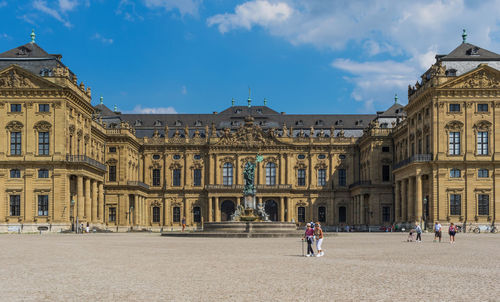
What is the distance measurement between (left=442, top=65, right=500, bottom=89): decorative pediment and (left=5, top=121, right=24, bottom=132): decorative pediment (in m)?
40.9

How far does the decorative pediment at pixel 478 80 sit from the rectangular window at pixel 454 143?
4685mm

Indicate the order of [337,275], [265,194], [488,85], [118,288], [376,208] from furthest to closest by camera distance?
1. [265,194]
2. [376,208]
3. [488,85]
4. [337,275]
5. [118,288]

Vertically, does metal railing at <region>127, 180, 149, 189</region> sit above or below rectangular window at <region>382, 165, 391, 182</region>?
below

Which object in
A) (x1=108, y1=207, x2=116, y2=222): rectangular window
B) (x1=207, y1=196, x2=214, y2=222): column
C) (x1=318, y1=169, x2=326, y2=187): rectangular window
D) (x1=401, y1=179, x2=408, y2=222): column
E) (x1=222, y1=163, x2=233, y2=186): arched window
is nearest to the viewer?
(x1=401, y1=179, x2=408, y2=222): column

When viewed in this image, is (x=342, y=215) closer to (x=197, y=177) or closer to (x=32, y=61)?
(x=197, y=177)

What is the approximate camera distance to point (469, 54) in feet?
224

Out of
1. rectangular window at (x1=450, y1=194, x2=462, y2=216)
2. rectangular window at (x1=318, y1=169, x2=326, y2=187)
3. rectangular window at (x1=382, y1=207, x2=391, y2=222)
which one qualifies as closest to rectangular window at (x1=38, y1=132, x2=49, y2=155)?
rectangular window at (x1=450, y1=194, x2=462, y2=216)

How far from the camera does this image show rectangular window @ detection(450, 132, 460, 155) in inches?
2625

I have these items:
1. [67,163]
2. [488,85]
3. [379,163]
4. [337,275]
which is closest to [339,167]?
[379,163]

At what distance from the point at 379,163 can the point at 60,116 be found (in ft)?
140

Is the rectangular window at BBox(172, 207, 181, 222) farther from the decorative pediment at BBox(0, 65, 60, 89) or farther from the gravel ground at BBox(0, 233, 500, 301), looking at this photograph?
the gravel ground at BBox(0, 233, 500, 301)

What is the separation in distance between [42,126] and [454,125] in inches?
1559

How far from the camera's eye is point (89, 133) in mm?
77062

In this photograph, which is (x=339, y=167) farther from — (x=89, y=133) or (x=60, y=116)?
(x=60, y=116)
